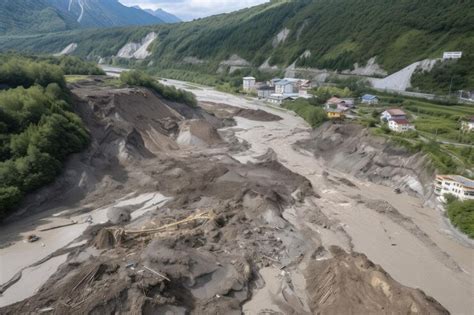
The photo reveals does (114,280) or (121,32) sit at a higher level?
(121,32)

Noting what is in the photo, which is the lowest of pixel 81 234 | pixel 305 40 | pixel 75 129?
pixel 81 234

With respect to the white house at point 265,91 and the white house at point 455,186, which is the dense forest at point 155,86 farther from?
the white house at point 455,186

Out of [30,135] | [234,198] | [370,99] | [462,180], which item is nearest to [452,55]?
[370,99]

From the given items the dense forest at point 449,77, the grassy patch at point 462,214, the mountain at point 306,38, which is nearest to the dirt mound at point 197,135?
the grassy patch at point 462,214

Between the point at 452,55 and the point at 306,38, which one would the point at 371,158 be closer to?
the point at 452,55

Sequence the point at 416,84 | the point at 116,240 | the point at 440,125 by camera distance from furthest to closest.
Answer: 1. the point at 416,84
2. the point at 440,125
3. the point at 116,240

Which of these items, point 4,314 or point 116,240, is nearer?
point 4,314

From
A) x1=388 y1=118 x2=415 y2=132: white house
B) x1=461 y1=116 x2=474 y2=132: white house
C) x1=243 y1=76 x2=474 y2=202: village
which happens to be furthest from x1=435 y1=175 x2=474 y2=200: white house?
x1=461 y1=116 x2=474 y2=132: white house

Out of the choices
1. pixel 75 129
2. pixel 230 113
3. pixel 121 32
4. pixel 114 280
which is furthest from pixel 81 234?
pixel 121 32

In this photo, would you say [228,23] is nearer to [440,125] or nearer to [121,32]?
[121,32]
